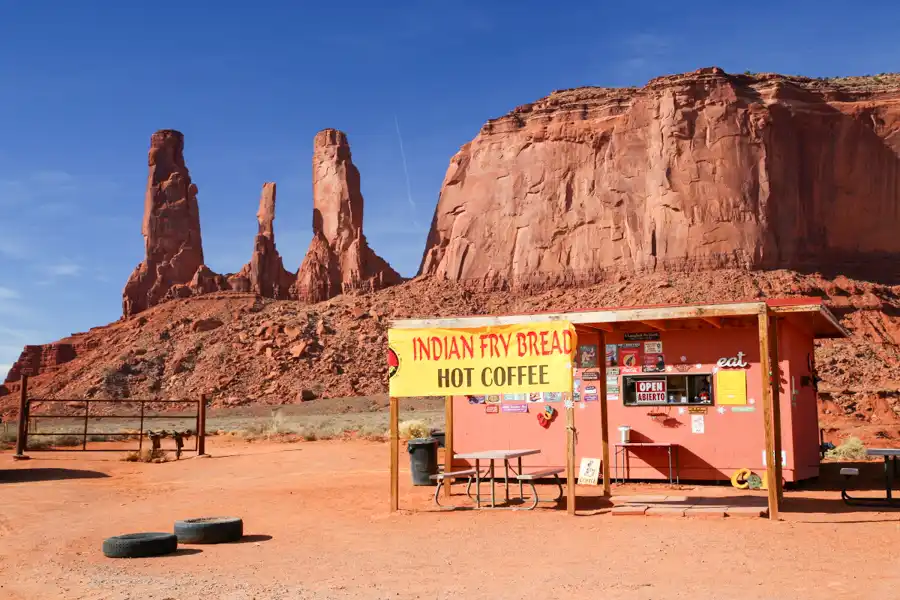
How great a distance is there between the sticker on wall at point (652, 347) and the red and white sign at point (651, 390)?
21.1 inches

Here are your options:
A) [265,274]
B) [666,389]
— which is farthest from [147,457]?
[265,274]

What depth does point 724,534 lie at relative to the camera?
1114cm

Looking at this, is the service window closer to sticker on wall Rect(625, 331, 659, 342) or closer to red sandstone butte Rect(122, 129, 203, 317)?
sticker on wall Rect(625, 331, 659, 342)

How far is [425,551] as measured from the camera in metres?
10.7

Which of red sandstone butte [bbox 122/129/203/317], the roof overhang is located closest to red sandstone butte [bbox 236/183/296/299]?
red sandstone butte [bbox 122/129/203/317]

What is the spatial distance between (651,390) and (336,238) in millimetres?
75184

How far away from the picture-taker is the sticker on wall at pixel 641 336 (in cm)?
1680

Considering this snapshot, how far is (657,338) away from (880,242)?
64959 mm

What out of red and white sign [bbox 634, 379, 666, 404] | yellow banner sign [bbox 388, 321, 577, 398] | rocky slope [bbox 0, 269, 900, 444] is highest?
rocky slope [bbox 0, 269, 900, 444]

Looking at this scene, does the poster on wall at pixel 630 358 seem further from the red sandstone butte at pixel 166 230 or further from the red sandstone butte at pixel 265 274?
the red sandstone butte at pixel 166 230

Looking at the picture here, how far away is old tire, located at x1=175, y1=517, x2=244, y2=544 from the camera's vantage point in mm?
11617

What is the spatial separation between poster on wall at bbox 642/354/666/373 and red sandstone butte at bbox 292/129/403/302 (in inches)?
2559

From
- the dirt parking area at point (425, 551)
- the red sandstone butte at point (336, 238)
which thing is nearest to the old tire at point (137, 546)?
the dirt parking area at point (425, 551)

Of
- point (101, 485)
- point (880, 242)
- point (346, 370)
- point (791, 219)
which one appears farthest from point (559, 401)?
point (880, 242)
